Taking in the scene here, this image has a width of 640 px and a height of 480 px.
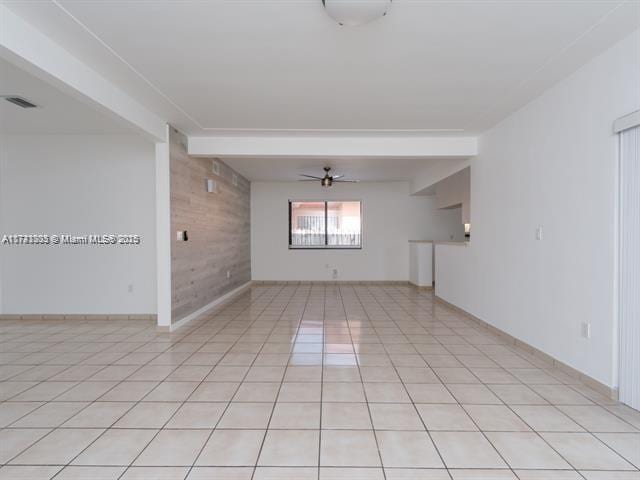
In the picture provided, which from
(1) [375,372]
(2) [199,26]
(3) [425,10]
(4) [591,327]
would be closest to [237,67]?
(2) [199,26]

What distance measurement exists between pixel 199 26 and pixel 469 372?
3330 millimetres

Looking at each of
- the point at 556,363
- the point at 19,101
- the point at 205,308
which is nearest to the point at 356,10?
the point at 556,363

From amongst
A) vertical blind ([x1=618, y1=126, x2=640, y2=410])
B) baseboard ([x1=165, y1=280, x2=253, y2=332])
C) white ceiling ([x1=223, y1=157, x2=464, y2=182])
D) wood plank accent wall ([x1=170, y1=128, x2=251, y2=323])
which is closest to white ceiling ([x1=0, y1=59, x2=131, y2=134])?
wood plank accent wall ([x1=170, y1=128, x2=251, y2=323])

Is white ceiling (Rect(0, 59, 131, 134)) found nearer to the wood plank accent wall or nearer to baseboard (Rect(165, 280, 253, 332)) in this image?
the wood plank accent wall

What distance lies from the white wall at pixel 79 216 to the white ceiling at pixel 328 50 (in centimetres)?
162

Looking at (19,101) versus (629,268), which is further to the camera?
(19,101)

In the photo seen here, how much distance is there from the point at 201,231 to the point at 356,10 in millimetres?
4204

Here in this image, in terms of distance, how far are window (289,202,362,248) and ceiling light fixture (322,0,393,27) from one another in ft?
22.9

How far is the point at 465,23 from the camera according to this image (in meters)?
2.34

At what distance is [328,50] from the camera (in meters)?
2.69

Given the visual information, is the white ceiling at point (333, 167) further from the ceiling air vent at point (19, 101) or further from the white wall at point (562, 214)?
the ceiling air vent at point (19, 101)

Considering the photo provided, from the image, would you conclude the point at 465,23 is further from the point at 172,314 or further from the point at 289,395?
the point at 172,314

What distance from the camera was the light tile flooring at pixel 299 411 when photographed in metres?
1.90

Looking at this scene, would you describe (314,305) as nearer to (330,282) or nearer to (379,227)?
(330,282)
